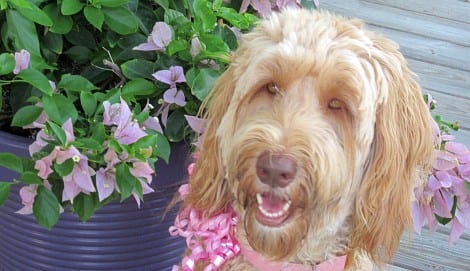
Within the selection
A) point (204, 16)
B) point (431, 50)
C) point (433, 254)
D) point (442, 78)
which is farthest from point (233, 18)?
point (431, 50)

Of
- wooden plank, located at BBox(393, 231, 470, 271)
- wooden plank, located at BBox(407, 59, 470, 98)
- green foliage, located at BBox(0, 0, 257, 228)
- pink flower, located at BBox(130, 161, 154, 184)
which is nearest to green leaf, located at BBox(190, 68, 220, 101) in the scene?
green foliage, located at BBox(0, 0, 257, 228)

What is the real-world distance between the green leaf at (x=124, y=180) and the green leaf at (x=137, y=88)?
209 millimetres

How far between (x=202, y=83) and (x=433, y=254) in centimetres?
124

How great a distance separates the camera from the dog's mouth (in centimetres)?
Result: 153

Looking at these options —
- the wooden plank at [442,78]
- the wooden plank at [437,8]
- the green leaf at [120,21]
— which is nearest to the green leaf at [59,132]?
the green leaf at [120,21]

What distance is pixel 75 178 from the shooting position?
1682 mm

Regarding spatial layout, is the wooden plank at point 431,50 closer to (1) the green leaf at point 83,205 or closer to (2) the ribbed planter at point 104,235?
(2) the ribbed planter at point 104,235

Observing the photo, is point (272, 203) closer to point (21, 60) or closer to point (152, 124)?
point (152, 124)

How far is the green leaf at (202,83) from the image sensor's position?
1.83 metres

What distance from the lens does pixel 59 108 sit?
5.82 ft

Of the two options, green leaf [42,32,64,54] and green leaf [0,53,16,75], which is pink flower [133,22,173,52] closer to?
green leaf [42,32,64,54]

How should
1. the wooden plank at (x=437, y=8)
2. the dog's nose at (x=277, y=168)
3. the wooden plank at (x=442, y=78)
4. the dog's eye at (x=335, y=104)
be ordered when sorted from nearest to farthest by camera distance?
the dog's nose at (x=277, y=168) < the dog's eye at (x=335, y=104) < the wooden plank at (x=442, y=78) < the wooden plank at (x=437, y=8)

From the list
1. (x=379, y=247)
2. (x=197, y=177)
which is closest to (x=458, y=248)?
(x=379, y=247)

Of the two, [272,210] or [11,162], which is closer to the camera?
[272,210]
